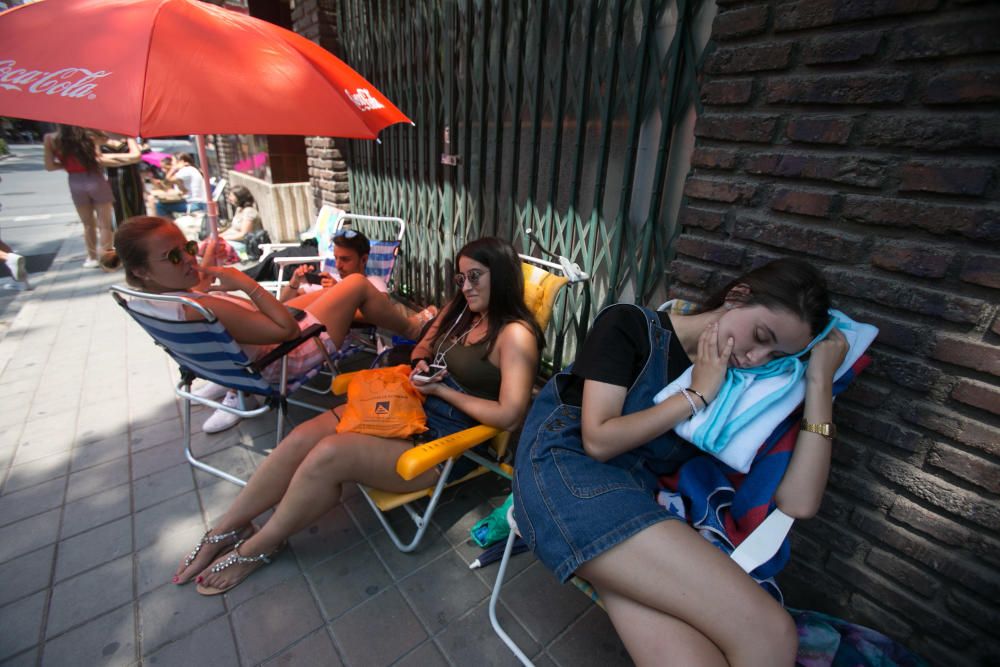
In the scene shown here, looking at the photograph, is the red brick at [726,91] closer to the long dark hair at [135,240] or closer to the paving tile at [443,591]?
the paving tile at [443,591]

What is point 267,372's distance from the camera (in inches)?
101

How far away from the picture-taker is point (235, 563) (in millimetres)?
1917

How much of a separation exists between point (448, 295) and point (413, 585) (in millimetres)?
2576

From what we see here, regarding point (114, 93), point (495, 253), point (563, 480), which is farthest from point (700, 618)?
point (114, 93)

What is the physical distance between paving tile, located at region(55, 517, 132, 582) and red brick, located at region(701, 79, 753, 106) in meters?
3.14

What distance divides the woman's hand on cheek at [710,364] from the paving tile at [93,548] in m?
2.53

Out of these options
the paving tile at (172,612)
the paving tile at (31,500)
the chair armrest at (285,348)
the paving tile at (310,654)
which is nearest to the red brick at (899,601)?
the paving tile at (310,654)

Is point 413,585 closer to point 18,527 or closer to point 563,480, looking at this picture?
point 563,480

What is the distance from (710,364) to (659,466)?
17.4 inches

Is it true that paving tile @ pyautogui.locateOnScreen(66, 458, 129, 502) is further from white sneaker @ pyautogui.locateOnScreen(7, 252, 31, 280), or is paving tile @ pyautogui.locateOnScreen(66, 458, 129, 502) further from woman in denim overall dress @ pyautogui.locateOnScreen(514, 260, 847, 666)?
white sneaker @ pyautogui.locateOnScreen(7, 252, 31, 280)

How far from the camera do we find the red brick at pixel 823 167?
4.70ft

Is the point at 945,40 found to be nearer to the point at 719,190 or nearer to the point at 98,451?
the point at 719,190

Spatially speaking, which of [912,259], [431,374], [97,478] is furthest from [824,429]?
[97,478]

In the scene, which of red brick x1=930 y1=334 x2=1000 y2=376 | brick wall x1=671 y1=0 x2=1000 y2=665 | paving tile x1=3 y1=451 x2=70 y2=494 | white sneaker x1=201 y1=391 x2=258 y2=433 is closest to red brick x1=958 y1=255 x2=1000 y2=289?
brick wall x1=671 y1=0 x2=1000 y2=665
